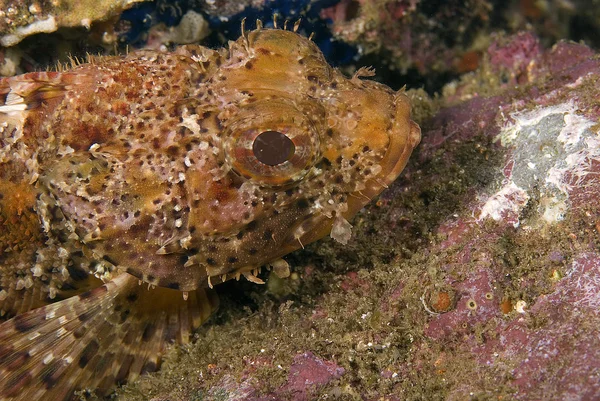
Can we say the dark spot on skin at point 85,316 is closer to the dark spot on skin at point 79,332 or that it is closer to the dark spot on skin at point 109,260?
the dark spot on skin at point 79,332

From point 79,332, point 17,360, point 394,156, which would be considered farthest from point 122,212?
point 394,156

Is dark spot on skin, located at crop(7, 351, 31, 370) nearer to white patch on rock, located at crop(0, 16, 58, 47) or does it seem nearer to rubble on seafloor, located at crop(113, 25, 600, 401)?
rubble on seafloor, located at crop(113, 25, 600, 401)

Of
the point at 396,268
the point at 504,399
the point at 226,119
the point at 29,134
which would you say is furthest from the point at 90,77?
the point at 504,399

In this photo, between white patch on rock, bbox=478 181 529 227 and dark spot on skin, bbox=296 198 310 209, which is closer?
dark spot on skin, bbox=296 198 310 209

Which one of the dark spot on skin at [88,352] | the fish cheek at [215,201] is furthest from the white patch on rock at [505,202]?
the dark spot on skin at [88,352]

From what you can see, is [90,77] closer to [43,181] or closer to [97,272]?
[43,181]

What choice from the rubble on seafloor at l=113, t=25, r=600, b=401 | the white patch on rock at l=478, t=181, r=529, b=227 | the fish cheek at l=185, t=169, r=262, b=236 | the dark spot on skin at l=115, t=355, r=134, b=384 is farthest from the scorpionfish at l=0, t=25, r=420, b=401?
the white patch on rock at l=478, t=181, r=529, b=227

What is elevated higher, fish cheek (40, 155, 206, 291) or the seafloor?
fish cheek (40, 155, 206, 291)
